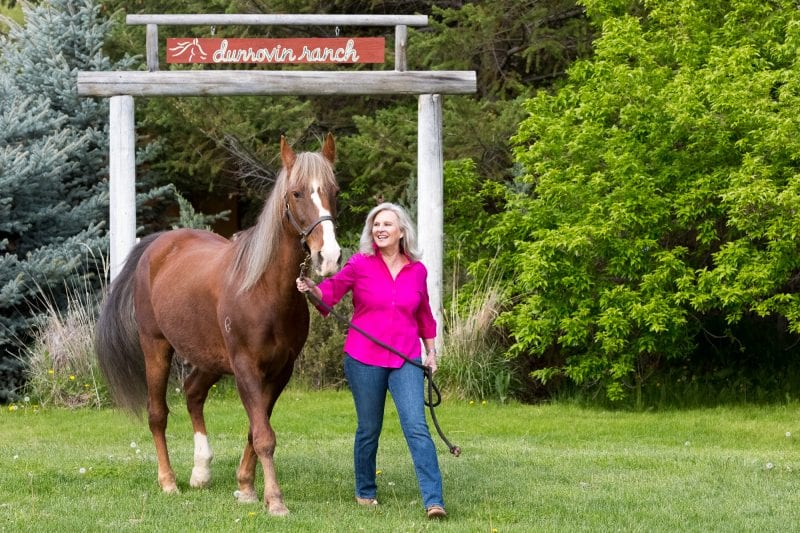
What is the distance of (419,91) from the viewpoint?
12617 mm

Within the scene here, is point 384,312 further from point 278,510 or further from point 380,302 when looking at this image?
point 278,510

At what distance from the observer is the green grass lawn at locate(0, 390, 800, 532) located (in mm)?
6645

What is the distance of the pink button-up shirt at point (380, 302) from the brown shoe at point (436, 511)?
0.83 m

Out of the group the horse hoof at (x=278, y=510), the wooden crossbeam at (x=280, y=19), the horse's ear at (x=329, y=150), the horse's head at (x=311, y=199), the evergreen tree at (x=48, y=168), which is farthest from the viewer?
the evergreen tree at (x=48, y=168)

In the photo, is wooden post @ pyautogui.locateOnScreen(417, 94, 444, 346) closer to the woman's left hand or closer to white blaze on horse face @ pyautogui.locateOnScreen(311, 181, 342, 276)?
the woman's left hand

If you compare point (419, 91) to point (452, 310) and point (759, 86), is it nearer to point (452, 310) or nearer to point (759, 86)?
point (452, 310)

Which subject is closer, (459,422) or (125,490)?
(125,490)

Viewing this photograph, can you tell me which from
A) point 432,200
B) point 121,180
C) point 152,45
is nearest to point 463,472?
point 432,200

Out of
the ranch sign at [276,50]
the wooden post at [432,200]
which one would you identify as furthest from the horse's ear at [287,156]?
the wooden post at [432,200]

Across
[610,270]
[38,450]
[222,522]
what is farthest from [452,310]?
[222,522]

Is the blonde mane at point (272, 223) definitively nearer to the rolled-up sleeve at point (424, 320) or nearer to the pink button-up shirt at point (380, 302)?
the pink button-up shirt at point (380, 302)

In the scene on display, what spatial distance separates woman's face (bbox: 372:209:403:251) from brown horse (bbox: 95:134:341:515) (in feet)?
1.16

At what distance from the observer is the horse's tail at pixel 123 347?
8516 millimetres

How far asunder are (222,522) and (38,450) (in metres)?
3.81
